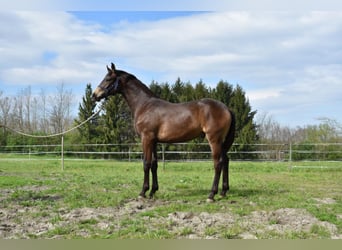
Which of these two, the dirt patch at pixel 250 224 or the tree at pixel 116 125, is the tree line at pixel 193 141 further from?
the dirt patch at pixel 250 224

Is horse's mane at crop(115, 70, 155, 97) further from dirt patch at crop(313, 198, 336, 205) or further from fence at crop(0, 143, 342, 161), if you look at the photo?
fence at crop(0, 143, 342, 161)

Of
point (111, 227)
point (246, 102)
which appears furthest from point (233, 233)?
point (246, 102)

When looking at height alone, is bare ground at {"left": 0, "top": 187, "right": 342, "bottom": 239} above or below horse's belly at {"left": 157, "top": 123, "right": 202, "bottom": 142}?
below

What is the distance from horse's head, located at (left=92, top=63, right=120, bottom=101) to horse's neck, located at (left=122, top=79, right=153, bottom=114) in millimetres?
214

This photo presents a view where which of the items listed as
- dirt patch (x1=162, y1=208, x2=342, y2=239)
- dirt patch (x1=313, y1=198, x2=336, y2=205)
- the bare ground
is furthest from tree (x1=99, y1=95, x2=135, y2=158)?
dirt patch (x1=162, y1=208, x2=342, y2=239)

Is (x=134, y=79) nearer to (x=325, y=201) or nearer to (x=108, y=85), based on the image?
(x=108, y=85)

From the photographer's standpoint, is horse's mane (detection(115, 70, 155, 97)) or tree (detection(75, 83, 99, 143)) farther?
tree (detection(75, 83, 99, 143))

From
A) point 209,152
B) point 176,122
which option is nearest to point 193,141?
point 209,152

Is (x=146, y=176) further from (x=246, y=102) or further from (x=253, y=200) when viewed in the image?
(x=246, y=102)

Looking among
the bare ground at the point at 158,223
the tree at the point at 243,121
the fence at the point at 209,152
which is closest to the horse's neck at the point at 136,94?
the bare ground at the point at 158,223

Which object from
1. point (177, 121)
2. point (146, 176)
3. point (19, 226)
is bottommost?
point (19, 226)

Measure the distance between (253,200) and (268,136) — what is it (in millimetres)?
25070

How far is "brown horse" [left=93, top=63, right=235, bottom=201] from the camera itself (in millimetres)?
5883

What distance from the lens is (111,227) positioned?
4113 millimetres
